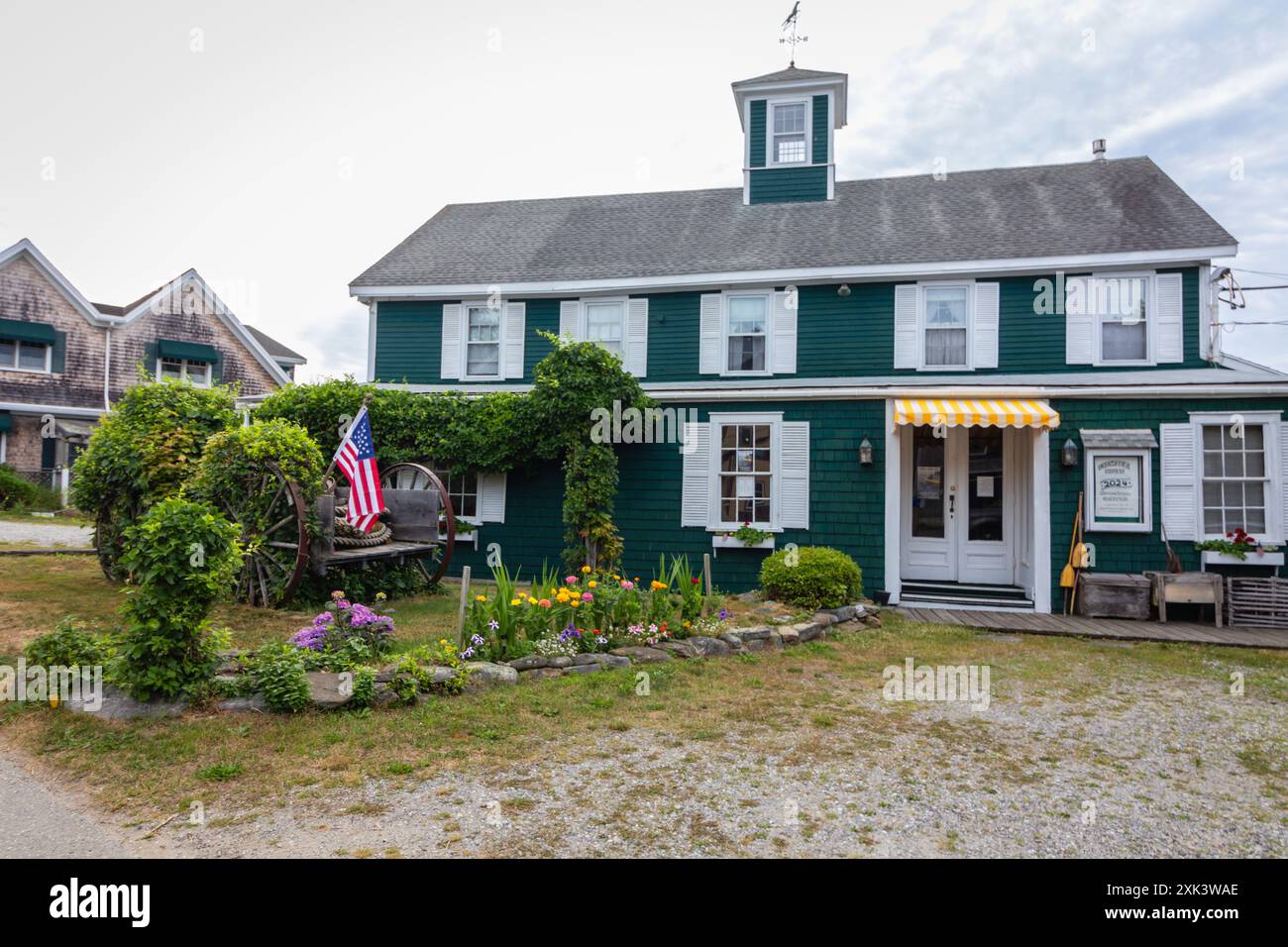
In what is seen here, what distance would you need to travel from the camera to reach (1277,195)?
1280 cm

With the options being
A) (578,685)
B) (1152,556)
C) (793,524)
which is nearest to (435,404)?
(793,524)

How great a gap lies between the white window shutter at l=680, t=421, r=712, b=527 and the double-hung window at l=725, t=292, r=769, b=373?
2.07m

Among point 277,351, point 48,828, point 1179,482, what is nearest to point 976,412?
point 1179,482

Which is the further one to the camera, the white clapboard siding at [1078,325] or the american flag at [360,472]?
the white clapboard siding at [1078,325]

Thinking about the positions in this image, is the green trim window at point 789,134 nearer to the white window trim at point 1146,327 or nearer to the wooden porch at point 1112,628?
the white window trim at point 1146,327

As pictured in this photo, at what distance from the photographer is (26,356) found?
22.5 m

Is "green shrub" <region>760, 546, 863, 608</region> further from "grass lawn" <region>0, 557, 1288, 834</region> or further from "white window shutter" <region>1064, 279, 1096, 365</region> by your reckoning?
"white window shutter" <region>1064, 279, 1096, 365</region>

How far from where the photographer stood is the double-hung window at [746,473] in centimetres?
1171

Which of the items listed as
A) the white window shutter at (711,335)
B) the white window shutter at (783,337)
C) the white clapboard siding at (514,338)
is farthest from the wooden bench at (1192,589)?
the white clapboard siding at (514,338)

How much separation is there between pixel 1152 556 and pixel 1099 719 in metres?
5.92

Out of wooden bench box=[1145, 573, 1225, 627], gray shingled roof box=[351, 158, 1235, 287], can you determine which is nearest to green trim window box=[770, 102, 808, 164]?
gray shingled roof box=[351, 158, 1235, 287]

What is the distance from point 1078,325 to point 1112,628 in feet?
18.3

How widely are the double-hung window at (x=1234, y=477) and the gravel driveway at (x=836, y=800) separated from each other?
6.01 m

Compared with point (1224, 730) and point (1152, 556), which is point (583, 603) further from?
point (1152, 556)
